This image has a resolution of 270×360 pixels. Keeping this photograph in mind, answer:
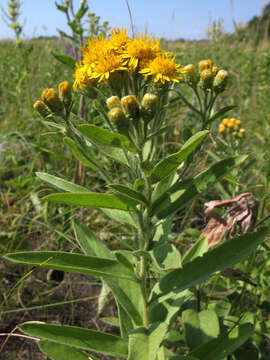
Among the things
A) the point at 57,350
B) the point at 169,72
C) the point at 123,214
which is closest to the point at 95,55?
the point at 169,72

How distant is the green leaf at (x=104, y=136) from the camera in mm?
1312

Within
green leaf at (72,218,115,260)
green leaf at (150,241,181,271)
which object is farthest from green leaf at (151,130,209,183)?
green leaf at (72,218,115,260)

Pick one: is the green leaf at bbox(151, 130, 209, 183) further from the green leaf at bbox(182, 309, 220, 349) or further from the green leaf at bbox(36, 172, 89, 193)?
the green leaf at bbox(182, 309, 220, 349)

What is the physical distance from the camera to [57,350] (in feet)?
5.25

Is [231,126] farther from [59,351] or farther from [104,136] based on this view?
[59,351]

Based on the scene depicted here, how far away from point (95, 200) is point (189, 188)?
431mm

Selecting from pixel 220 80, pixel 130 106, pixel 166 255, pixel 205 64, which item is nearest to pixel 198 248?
pixel 166 255

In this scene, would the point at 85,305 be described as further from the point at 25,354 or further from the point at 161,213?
the point at 161,213

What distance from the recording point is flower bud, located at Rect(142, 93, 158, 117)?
145 cm

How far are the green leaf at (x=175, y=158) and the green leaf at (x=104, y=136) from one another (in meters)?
0.14

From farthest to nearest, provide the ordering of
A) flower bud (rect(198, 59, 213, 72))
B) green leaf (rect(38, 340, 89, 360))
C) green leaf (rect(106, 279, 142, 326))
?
flower bud (rect(198, 59, 213, 72))
green leaf (rect(106, 279, 142, 326))
green leaf (rect(38, 340, 89, 360))

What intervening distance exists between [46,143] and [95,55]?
2.31 meters

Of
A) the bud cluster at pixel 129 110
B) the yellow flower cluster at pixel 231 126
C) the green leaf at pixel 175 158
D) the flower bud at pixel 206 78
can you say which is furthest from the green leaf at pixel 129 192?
the yellow flower cluster at pixel 231 126

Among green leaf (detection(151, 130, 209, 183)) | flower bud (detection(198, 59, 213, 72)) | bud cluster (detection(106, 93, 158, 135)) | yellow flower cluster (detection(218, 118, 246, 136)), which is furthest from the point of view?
yellow flower cluster (detection(218, 118, 246, 136))
